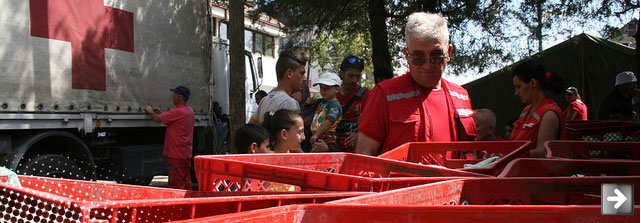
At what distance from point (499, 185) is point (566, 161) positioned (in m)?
0.67

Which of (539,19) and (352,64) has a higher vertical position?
(539,19)

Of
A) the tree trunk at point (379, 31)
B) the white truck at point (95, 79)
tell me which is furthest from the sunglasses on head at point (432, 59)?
the tree trunk at point (379, 31)

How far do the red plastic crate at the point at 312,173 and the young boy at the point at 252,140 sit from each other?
1248 mm

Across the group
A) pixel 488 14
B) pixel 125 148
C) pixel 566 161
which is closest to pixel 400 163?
pixel 566 161

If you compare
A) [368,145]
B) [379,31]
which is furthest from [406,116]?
[379,31]

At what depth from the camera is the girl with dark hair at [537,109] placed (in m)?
3.09

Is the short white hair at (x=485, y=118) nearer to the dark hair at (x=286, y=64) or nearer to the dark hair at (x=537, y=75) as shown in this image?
the dark hair at (x=537, y=75)

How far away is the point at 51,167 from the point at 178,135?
166 cm

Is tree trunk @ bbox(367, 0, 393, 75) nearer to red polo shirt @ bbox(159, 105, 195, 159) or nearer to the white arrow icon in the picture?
red polo shirt @ bbox(159, 105, 195, 159)

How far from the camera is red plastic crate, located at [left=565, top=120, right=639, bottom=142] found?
3355 mm

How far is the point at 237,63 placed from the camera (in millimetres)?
7613

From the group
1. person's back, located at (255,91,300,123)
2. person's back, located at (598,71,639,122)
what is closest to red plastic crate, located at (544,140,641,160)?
person's back, located at (255,91,300,123)

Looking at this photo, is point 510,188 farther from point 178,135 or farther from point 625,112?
point 178,135

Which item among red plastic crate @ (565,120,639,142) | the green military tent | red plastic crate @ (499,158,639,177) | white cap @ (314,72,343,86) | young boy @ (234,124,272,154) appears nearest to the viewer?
red plastic crate @ (499,158,639,177)
